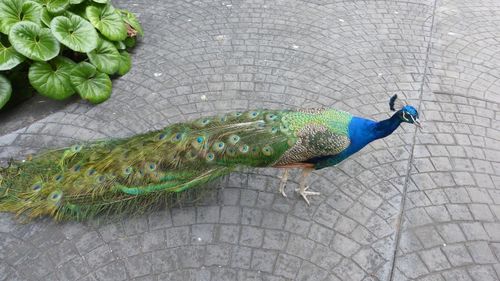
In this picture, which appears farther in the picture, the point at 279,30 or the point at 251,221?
the point at 279,30

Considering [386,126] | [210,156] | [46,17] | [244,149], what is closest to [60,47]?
[46,17]

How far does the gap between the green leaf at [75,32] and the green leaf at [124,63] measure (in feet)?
1.82

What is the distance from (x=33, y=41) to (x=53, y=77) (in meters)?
0.41

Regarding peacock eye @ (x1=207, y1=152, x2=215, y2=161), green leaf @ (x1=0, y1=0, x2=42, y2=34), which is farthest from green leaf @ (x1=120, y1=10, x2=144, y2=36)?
peacock eye @ (x1=207, y1=152, x2=215, y2=161)

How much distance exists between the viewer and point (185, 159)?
10.2 ft

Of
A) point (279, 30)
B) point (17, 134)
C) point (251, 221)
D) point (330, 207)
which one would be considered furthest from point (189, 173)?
point (279, 30)

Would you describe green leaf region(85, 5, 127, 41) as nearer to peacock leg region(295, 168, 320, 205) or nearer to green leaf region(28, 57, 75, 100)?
green leaf region(28, 57, 75, 100)

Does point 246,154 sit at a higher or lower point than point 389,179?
higher

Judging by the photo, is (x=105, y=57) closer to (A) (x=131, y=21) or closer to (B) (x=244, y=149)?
(A) (x=131, y=21)

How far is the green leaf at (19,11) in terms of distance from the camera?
4.35m

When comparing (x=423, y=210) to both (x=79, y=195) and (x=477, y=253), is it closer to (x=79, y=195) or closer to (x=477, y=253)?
(x=477, y=253)

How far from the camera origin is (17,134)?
13.7ft

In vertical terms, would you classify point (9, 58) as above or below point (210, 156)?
above

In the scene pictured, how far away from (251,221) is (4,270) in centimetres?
193
